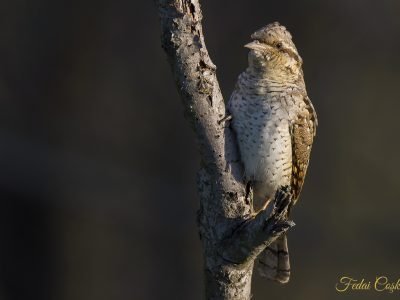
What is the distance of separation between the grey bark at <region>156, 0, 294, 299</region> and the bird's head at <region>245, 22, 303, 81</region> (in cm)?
56

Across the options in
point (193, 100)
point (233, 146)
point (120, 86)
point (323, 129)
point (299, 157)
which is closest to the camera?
point (193, 100)

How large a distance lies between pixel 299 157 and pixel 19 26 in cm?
332

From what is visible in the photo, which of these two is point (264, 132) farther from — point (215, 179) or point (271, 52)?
point (215, 179)

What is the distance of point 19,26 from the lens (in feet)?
22.2

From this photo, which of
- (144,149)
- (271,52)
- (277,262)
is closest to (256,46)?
(271,52)

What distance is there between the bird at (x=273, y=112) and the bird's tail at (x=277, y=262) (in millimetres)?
545

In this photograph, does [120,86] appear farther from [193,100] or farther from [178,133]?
[193,100]

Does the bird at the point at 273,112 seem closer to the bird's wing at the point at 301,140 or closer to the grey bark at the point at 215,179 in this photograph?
the bird's wing at the point at 301,140

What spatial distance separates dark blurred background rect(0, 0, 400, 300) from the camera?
615 centimetres

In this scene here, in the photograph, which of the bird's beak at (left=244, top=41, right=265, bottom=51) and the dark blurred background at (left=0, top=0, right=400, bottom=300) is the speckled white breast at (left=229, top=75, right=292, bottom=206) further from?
the dark blurred background at (left=0, top=0, right=400, bottom=300)

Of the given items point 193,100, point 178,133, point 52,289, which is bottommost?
point 52,289

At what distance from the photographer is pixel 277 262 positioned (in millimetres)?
4727

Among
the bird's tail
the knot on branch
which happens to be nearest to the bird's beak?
the knot on branch

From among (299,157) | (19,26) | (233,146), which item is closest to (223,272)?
(233,146)
